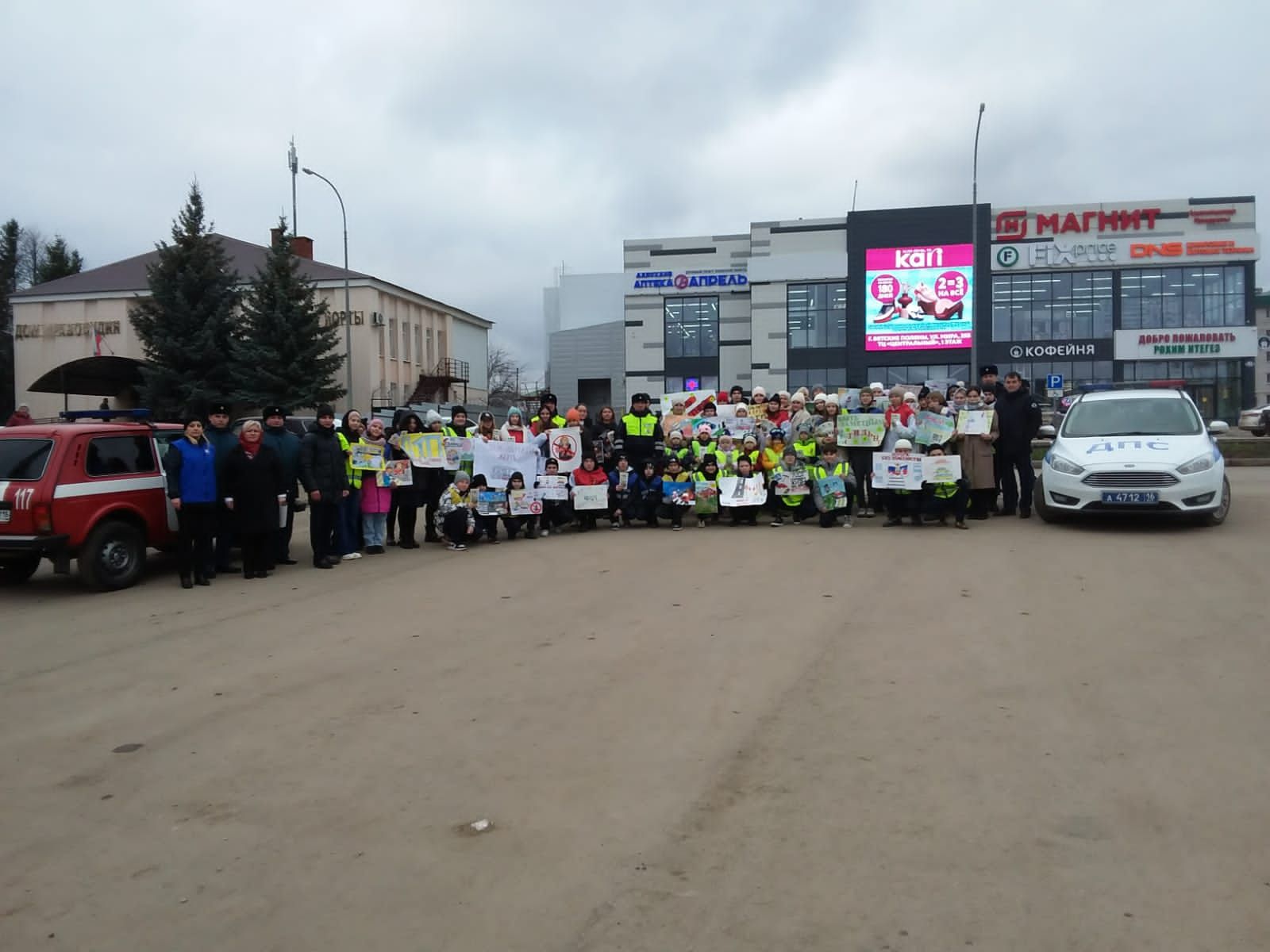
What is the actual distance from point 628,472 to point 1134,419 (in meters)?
6.76

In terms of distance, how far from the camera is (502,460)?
13312 mm

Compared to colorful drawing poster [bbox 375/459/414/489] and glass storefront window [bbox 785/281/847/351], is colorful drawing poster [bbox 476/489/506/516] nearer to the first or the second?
colorful drawing poster [bbox 375/459/414/489]

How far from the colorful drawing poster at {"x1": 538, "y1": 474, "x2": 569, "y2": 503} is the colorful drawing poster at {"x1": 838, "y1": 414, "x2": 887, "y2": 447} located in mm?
4030

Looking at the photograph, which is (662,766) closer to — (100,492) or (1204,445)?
(100,492)

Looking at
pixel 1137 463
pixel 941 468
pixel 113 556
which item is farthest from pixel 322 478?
pixel 1137 463

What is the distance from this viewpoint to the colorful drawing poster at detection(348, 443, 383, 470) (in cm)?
1203

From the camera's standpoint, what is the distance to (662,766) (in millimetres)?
4793

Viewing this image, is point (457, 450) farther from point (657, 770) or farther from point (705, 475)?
point (657, 770)

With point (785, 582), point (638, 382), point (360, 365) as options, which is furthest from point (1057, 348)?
A: point (785, 582)

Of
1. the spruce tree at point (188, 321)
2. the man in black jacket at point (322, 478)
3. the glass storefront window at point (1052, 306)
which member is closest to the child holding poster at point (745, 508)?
the man in black jacket at point (322, 478)

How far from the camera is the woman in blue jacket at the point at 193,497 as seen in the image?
411 inches

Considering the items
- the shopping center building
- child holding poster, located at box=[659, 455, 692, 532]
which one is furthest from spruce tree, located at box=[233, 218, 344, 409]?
child holding poster, located at box=[659, 455, 692, 532]

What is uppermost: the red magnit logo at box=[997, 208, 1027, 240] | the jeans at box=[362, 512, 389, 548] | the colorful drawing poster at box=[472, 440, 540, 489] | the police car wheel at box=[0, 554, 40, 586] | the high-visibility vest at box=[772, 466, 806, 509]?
the red magnit logo at box=[997, 208, 1027, 240]

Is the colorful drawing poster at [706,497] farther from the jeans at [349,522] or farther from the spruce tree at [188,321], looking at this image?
the spruce tree at [188,321]
